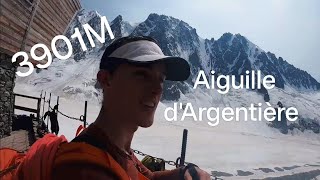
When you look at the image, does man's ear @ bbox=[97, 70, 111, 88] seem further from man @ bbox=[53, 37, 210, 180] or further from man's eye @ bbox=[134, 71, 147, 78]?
man's eye @ bbox=[134, 71, 147, 78]

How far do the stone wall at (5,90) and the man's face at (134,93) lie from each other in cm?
885

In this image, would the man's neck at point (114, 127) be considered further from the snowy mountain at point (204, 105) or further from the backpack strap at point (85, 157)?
the snowy mountain at point (204, 105)

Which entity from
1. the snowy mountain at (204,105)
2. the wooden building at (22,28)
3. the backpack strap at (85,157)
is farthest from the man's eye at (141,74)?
the snowy mountain at (204,105)

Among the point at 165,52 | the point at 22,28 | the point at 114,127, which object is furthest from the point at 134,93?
the point at 165,52

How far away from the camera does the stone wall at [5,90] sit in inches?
391

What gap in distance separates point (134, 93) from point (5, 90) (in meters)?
9.46

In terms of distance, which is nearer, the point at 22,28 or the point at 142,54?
the point at 142,54

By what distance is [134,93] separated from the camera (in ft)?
5.81

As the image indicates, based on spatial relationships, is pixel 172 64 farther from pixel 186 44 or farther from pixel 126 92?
pixel 186 44

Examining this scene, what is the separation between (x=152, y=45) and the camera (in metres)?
1.94

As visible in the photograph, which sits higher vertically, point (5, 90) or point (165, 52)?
point (165, 52)

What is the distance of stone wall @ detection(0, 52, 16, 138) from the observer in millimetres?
9922

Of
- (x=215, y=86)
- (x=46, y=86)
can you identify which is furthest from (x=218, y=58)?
(x=46, y=86)

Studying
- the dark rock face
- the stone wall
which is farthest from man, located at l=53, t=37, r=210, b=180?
the dark rock face
